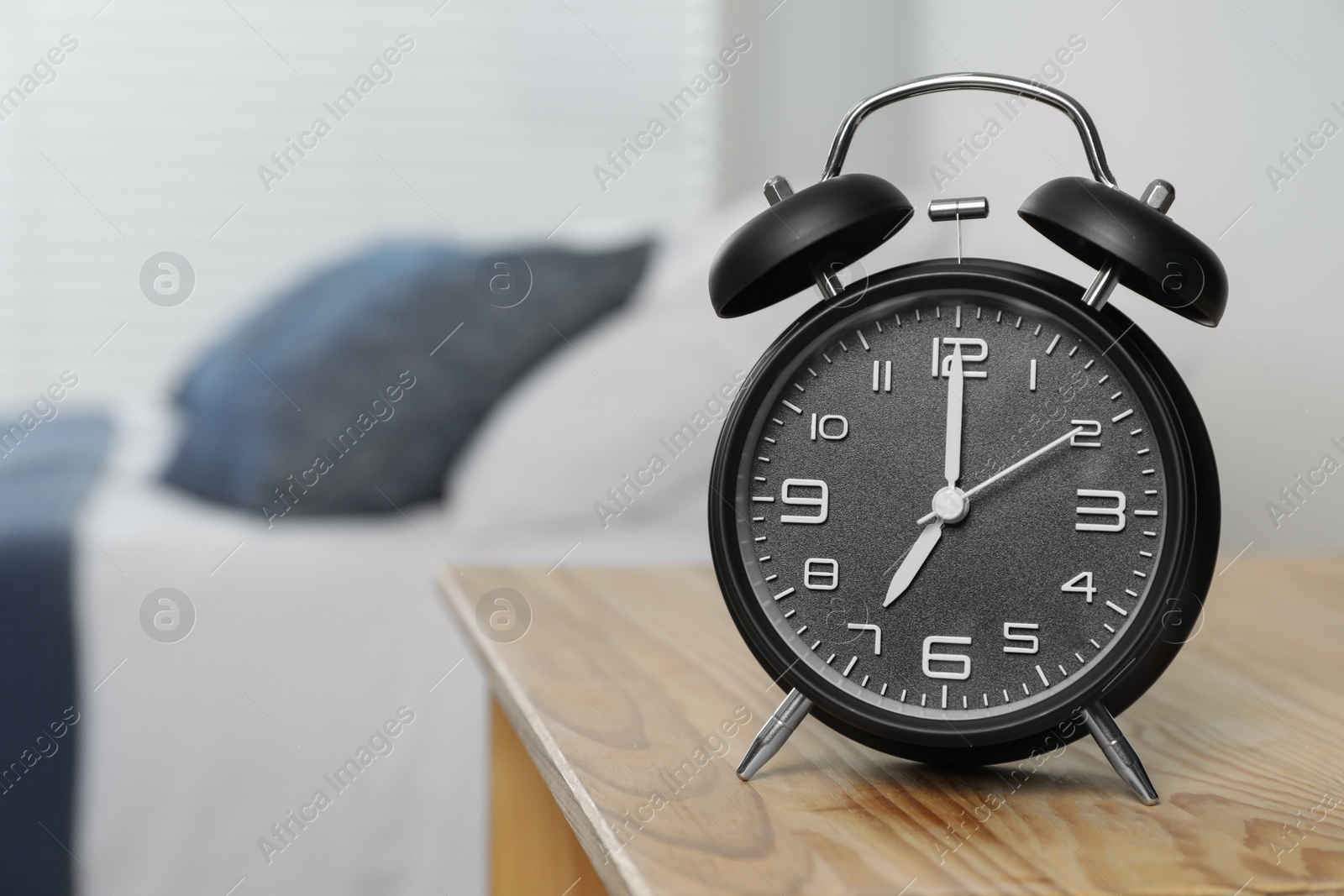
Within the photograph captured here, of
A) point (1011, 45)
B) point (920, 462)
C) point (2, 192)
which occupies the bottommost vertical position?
point (920, 462)

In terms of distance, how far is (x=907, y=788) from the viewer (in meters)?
0.57

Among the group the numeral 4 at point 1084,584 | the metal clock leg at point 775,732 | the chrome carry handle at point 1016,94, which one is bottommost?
the metal clock leg at point 775,732

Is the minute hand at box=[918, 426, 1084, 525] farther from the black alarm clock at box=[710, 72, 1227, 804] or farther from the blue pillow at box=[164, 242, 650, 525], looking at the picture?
the blue pillow at box=[164, 242, 650, 525]

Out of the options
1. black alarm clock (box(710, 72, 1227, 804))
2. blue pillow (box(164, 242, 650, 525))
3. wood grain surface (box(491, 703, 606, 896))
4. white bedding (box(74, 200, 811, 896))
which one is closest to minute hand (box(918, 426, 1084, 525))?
black alarm clock (box(710, 72, 1227, 804))

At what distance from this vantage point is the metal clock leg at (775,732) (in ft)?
1.91

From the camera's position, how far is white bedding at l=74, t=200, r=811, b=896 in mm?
1415

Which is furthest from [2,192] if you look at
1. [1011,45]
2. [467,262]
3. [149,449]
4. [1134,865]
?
[1134,865]

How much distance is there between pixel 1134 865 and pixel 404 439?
1.41 meters

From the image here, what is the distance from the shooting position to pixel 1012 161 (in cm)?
177

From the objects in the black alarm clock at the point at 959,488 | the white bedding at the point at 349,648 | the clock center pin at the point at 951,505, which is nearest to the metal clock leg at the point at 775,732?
the black alarm clock at the point at 959,488

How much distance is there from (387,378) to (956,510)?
138 cm

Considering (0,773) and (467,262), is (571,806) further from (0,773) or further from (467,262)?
(467,262)

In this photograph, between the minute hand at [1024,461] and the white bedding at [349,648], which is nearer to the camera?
the minute hand at [1024,461]

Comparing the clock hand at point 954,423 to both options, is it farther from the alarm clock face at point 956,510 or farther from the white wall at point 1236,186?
the white wall at point 1236,186
